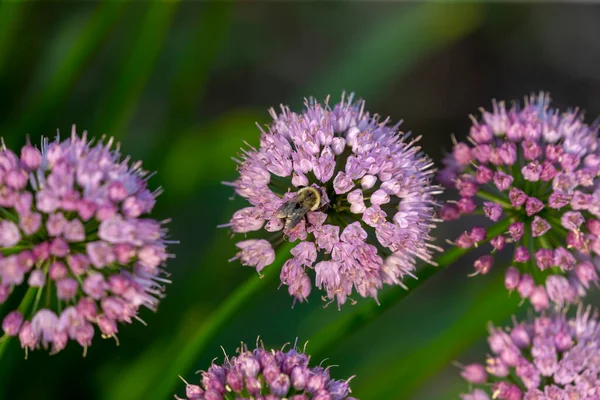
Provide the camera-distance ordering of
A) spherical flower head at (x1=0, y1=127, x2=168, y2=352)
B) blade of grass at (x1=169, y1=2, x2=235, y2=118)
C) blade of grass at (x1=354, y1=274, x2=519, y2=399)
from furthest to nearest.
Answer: blade of grass at (x1=169, y1=2, x2=235, y2=118) < blade of grass at (x1=354, y1=274, x2=519, y2=399) < spherical flower head at (x1=0, y1=127, x2=168, y2=352)

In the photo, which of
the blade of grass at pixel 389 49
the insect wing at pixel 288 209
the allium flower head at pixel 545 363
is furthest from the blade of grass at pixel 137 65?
the allium flower head at pixel 545 363

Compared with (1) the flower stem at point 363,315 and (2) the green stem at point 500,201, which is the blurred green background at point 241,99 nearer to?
(1) the flower stem at point 363,315

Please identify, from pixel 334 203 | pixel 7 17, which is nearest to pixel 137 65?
pixel 7 17

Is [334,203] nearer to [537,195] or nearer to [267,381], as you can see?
[267,381]

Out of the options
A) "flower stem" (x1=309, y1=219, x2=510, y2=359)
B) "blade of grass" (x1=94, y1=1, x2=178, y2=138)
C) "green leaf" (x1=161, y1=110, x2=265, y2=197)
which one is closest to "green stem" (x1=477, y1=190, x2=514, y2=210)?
"flower stem" (x1=309, y1=219, x2=510, y2=359)

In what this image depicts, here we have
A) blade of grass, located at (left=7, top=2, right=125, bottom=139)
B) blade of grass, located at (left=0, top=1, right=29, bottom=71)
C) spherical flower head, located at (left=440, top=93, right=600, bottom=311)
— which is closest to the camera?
spherical flower head, located at (left=440, top=93, right=600, bottom=311)

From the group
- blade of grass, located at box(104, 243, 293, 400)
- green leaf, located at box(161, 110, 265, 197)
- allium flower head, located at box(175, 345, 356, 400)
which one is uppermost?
green leaf, located at box(161, 110, 265, 197)

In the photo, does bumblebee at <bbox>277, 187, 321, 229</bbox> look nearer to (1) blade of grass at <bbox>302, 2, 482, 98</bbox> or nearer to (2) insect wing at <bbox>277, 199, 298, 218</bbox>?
(2) insect wing at <bbox>277, 199, 298, 218</bbox>
